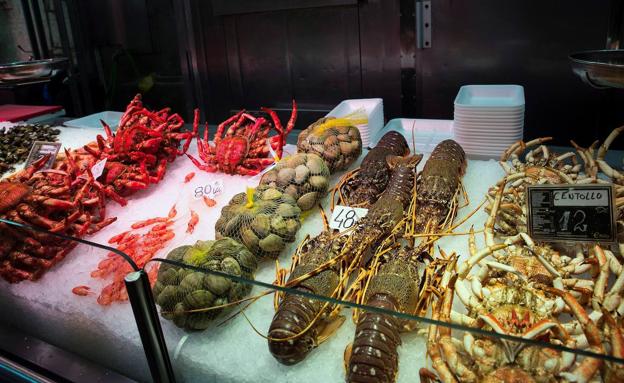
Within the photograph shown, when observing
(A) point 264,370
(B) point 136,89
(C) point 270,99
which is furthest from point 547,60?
(B) point 136,89

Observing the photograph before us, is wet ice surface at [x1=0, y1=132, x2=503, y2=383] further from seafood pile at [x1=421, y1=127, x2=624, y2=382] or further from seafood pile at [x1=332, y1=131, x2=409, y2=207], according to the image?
seafood pile at [x1=332, y1=131, x2=409, y2=207]

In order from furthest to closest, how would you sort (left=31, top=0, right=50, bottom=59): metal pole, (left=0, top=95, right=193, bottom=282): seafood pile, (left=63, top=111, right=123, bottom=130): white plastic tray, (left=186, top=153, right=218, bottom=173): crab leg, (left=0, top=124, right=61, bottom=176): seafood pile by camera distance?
(left=31, top=0, right=50, bottom=59): metal pole < (left=63, top=111, right=123, bottom=130): white plastic tray < (left=0, top=124, right=61, bottom=176): seafood pile < (left=186, top=153, right=218, bottom=173): crab leg < (left=0, top=95, right=193, bottom=282): seafood pile

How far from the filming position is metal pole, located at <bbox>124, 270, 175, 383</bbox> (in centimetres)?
145

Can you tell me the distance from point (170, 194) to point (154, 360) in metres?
1.65

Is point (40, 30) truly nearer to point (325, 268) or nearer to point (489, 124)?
point (489, 124)

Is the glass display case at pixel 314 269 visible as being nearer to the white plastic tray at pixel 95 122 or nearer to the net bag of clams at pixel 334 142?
the net bag of clams at pixel 334 142

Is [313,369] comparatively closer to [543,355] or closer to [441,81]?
[543,355]

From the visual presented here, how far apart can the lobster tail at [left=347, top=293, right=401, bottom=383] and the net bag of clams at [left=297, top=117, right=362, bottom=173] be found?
1.53 metres

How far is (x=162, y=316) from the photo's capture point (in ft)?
5.76

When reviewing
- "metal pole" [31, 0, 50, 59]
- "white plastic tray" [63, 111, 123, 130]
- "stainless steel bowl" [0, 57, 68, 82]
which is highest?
"metal pole" [31, 0, 50, 59]

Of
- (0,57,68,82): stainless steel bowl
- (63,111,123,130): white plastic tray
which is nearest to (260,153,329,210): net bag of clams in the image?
(0,57,68,82): stainless steel bowl

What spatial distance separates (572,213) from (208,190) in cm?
191

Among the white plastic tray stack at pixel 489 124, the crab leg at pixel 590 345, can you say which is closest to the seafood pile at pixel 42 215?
the crab leg at pixel 590 345

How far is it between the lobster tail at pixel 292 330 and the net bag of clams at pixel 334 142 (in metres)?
1.41
